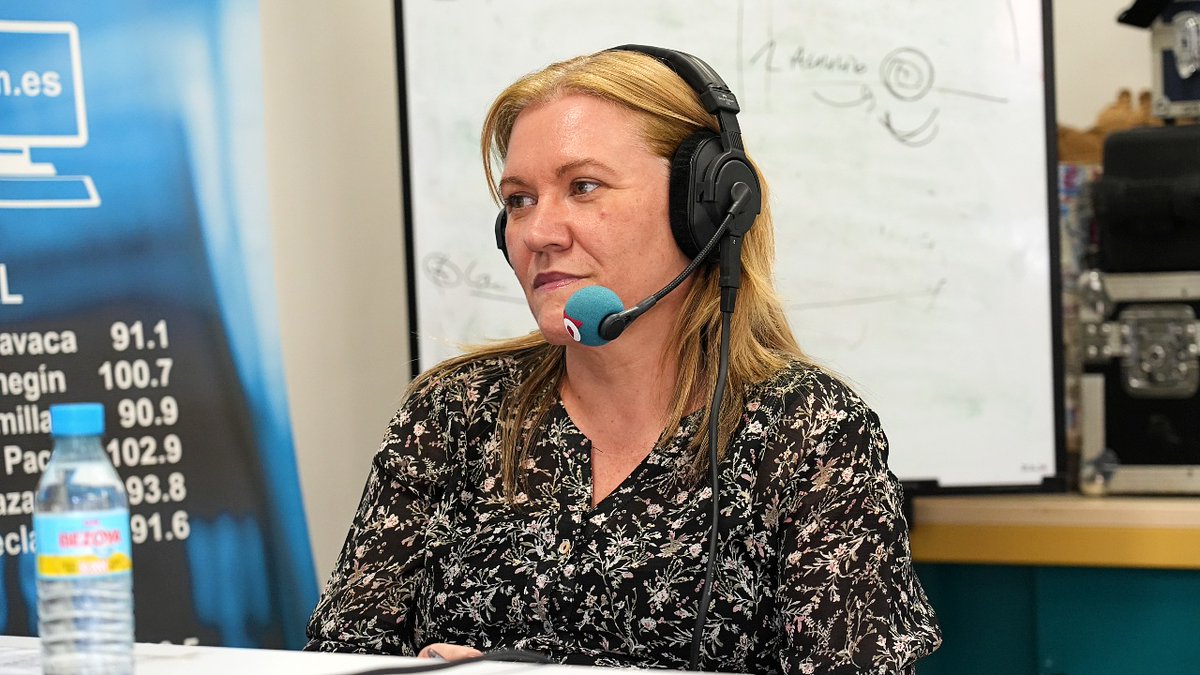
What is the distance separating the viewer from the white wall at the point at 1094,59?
2.42 m

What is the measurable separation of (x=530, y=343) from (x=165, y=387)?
793 mm

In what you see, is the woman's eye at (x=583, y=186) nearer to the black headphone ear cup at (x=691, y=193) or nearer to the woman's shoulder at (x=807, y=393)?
the black headphone ear cup at (x=691, y=193)

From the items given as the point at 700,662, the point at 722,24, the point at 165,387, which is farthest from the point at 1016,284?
the point at 165,387

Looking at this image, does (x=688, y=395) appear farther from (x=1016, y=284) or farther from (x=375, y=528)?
(x=1016, y=284)

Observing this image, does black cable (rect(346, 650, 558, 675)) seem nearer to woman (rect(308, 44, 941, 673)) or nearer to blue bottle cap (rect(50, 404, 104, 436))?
woman (rect(308, 44, 941, 673))

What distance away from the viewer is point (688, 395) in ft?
4.36

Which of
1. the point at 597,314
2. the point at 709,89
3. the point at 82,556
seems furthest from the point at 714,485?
the point at 82,556

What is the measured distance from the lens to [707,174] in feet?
4.19

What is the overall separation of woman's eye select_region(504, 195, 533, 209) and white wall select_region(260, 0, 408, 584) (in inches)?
40.3

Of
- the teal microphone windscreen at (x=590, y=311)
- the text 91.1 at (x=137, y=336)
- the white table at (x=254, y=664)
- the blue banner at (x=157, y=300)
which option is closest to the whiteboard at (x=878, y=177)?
the blue banner at (x=157, y=300)

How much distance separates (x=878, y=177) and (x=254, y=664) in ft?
4.66

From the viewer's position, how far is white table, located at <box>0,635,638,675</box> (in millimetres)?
922

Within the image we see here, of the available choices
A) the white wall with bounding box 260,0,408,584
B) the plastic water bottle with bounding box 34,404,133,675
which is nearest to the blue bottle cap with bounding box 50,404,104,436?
the plastic water bottle with bounding box 34,404,133,675

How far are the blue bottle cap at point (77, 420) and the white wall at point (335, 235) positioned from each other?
1.50m
